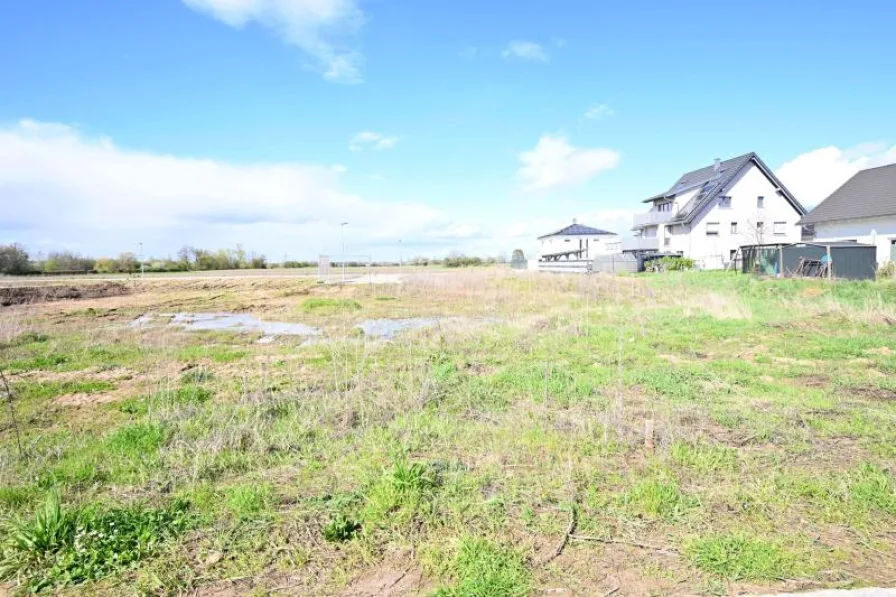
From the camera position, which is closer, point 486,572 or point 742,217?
point 486,572

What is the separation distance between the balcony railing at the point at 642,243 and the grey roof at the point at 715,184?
3213 millimetres

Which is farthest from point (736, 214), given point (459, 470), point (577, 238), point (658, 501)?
point (459, 470)

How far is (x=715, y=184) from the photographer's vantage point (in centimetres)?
3825

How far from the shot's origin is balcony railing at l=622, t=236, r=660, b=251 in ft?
145

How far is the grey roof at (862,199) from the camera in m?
26.8

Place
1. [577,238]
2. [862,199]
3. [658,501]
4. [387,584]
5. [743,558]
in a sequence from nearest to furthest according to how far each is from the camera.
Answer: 1. [387,584]
2. [743,558]
3. [658,501]
4. [862,199]
5. [577,238]

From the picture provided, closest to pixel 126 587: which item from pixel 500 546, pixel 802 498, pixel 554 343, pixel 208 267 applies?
pixel 500 546

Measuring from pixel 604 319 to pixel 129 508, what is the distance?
11.3m

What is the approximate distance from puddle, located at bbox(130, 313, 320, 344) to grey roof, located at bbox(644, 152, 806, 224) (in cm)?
3524

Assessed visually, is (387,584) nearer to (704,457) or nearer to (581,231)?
(704,457)

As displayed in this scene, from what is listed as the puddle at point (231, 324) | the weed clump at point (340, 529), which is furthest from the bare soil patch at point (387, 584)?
the puddle at point (231, 324)

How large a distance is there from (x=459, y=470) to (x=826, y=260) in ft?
74.6

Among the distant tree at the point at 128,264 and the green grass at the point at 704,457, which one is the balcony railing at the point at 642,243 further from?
the distant tree at the point at 128,264

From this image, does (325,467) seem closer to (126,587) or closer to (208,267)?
(126,587)
